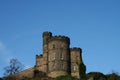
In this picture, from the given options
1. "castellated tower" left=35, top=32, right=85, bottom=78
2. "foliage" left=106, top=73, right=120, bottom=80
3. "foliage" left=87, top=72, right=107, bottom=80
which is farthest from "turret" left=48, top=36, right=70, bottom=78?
"foliage" left=106, top=73, right=120, bottom=80

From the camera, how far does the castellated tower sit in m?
94.6

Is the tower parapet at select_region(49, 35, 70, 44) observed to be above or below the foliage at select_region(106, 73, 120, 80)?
above

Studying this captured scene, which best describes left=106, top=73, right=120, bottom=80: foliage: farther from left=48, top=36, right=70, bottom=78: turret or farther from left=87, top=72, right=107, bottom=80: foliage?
left=48, top=36, right=70, bottom=78: turret

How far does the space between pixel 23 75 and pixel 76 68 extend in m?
13.7

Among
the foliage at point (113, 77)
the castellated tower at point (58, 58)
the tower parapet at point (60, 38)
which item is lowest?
the foliage at point (113, 77)

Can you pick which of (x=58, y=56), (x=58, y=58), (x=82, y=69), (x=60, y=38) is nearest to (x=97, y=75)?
(x=82, y=69)

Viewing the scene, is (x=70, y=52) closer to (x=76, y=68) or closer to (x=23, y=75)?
(x=76, y=68)

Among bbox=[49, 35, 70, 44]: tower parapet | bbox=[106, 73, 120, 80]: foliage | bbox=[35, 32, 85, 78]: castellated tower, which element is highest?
bbox=[49, 35, 70, 44]: tower parapet

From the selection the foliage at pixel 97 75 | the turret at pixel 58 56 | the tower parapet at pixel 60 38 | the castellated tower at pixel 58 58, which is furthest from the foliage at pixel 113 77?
the tower parapet at pixel 60 38

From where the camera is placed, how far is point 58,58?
312ft

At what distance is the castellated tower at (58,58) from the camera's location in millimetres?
94625

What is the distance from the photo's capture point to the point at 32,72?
315 ft

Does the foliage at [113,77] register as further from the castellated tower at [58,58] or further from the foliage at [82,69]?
the castellated tower at [58,58]

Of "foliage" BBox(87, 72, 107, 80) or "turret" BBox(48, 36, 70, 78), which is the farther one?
"foliage" BBox(87, 72, 107, 80)
